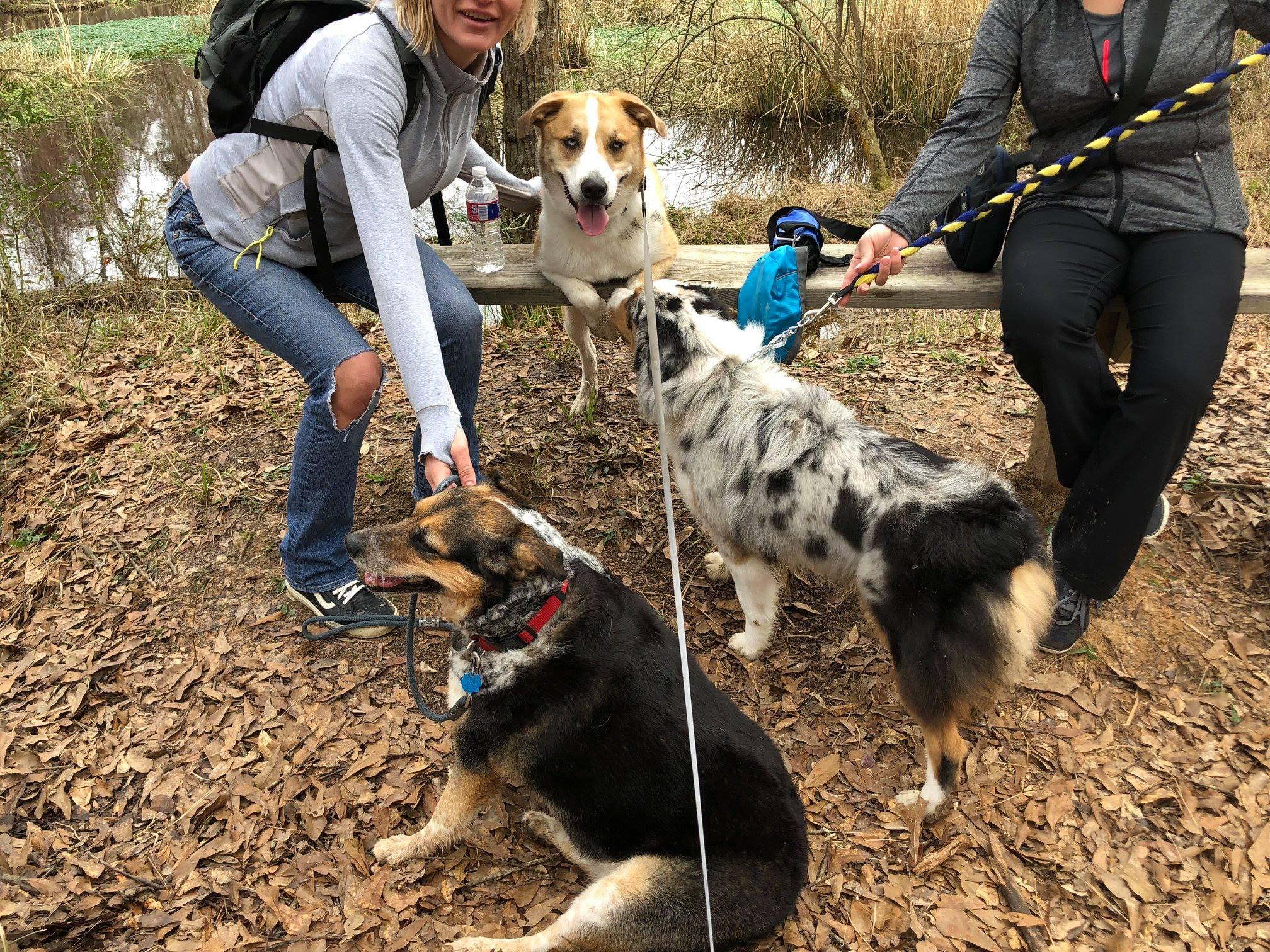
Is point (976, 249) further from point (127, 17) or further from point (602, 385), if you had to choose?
point (127, 17)

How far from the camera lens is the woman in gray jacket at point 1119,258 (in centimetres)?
267

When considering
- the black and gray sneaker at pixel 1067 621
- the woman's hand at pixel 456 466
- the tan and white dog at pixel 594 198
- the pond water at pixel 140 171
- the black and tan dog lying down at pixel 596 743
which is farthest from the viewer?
the pond water at pixel 140 171

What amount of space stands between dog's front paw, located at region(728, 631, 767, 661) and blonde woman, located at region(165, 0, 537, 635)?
1.45 m

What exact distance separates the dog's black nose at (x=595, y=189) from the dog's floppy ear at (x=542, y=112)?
420 millimetres

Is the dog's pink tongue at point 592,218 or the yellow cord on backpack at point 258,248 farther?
the dog's pink tongue at point 592,218

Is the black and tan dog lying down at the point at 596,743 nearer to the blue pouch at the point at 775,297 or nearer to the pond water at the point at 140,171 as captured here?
the blue pouch at the point at 775,297

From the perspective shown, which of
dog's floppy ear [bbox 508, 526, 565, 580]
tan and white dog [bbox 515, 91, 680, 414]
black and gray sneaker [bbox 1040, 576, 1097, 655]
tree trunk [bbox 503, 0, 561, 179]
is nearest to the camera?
dog's floppy ear [bbox 508, 526, 565, 580]

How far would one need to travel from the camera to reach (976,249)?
132 inches

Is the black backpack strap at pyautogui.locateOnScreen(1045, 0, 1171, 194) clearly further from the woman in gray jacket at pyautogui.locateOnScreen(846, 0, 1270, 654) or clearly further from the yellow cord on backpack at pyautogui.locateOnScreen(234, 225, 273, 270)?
the yellow cord on backpack at pyautogui.locateOnScreen(234, 225, 273, 270)

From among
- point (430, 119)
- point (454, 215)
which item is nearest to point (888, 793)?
point (430, 119)

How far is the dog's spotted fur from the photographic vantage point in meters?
2.40

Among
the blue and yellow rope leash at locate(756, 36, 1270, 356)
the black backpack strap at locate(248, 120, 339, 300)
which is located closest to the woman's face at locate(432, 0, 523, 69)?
the black backpack strap at locate(248, 120, 339, 300)

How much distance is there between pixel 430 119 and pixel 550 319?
9.47 ft

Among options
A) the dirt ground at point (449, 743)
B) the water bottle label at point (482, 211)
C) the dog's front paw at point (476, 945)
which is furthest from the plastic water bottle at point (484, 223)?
the dog's front paw at point (476, 945)
